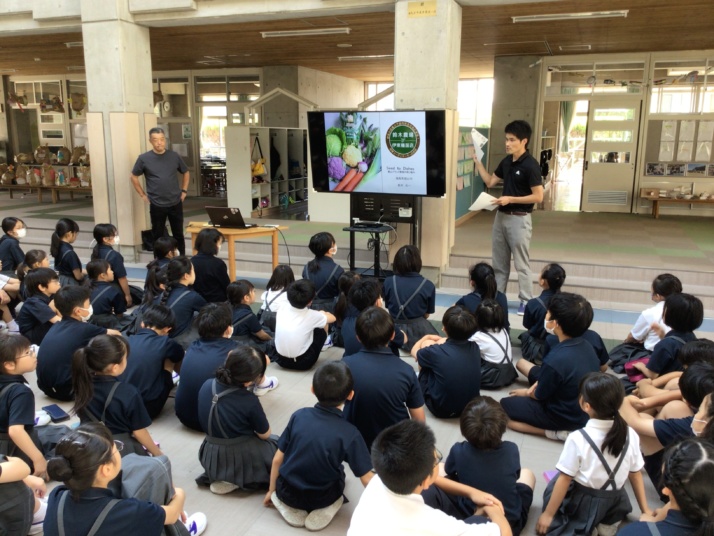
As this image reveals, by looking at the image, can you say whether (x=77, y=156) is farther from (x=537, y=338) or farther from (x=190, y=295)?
(x=537, y=338)

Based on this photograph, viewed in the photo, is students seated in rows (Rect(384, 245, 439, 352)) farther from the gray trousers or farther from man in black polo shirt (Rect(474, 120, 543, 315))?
the gray trousers

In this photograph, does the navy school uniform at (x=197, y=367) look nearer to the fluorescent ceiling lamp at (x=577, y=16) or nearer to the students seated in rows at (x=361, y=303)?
the students seated in rows at (x=361, y=303)

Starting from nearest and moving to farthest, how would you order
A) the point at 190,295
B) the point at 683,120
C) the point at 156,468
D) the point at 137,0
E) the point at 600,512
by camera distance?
the point at 156,468 < the point at 600,512 < the point at 190,295 < the point at 137,0 < the point at 683,120

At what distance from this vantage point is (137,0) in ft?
23.9

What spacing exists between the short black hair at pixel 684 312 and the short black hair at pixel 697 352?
1.21 ft

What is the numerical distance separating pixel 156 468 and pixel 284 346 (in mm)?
2028

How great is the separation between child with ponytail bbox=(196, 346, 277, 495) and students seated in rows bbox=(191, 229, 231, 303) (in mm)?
2330

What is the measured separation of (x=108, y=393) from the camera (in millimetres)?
2746

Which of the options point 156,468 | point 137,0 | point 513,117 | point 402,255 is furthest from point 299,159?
point 156,468

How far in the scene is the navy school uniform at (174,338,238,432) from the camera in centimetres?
315

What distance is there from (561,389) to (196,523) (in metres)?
1.95

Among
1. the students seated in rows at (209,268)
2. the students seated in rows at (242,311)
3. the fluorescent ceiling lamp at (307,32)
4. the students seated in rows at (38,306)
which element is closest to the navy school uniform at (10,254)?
the students seated in rows at (38,306)

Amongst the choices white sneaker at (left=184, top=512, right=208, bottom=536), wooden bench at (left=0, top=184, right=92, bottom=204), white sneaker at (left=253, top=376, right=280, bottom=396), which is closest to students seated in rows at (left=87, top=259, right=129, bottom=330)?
white sneaker at (left=253, top=376, right=280, bottom=396)

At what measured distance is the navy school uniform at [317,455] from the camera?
243 centimetres
